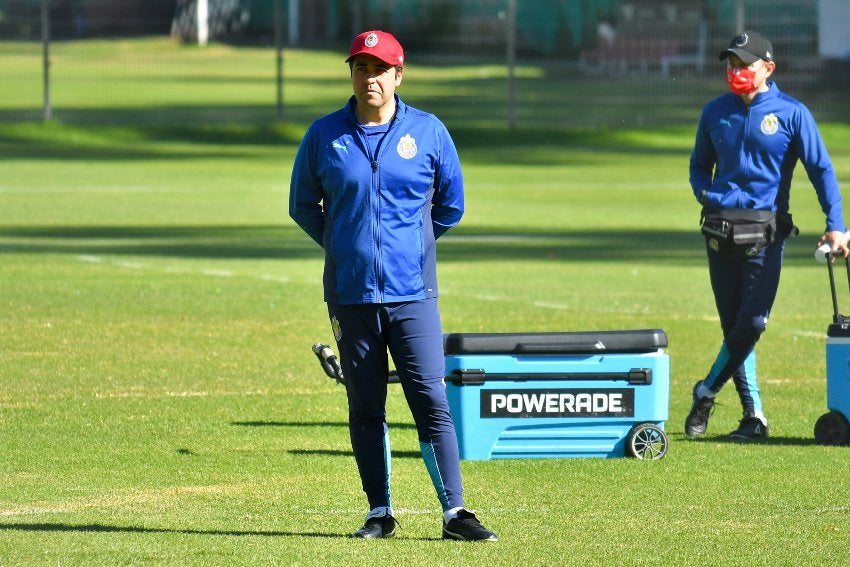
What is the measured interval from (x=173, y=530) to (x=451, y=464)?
115cm

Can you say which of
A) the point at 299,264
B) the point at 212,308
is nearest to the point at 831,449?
the point at 212,308

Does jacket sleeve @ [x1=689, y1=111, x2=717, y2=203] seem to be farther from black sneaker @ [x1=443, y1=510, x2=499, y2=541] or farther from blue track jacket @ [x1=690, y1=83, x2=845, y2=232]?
black sneaker @ [x1=443, y1=510, x2=499, y2=541]

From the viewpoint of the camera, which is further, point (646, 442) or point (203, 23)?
point (203, 23)

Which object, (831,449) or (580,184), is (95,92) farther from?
(831,449)

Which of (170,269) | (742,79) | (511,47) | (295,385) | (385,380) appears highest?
(742,79)

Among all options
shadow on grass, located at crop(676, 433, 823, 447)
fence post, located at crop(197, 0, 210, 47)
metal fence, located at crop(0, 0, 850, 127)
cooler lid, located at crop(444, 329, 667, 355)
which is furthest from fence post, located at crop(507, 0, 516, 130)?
cooler lid, located at crop(444, 329, 667, 355)

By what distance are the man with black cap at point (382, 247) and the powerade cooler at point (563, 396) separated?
5.34ft

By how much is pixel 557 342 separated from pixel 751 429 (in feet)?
4.79

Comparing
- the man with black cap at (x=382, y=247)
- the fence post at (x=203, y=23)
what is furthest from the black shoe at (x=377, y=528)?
the fence post at (x=203, y=23)

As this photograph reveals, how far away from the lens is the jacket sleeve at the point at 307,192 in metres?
7.21

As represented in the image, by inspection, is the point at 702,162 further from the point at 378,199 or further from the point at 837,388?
the point at 378,199

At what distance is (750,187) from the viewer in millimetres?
9641

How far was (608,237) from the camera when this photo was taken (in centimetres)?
2170

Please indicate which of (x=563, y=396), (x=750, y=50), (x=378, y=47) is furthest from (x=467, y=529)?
(x=750, y=50)
